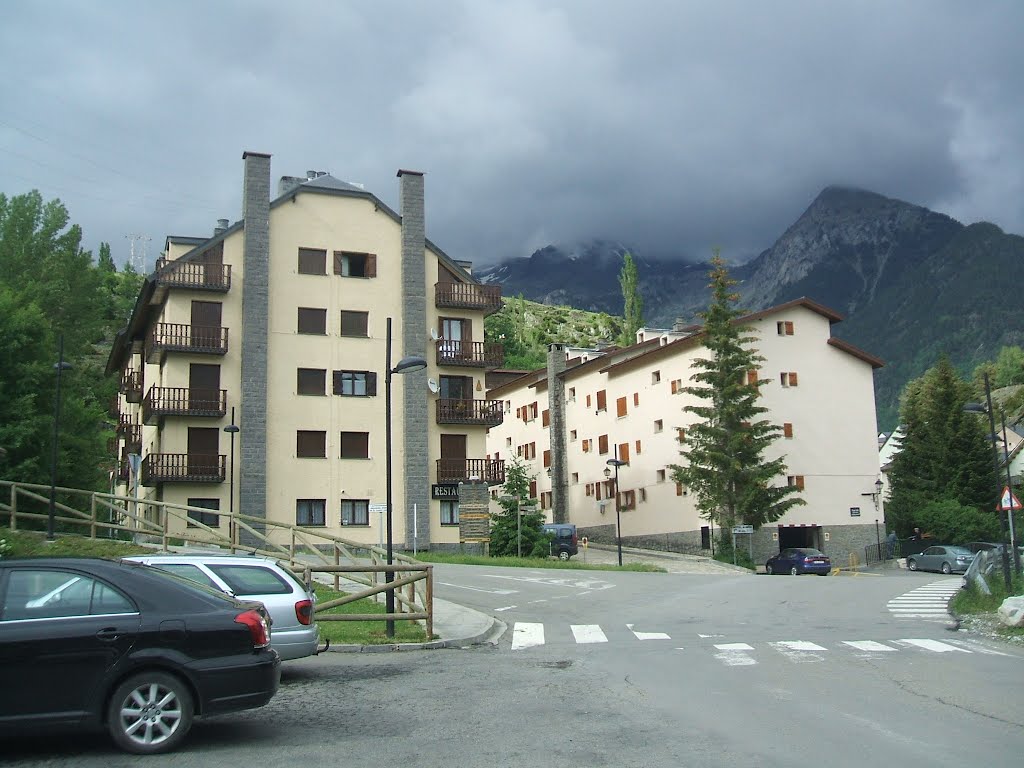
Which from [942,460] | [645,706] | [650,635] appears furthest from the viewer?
[942,460]

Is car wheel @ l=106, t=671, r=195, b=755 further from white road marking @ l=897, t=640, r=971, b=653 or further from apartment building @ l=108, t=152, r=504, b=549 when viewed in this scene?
apartment building @ l=108, t=152, r=504, b=549

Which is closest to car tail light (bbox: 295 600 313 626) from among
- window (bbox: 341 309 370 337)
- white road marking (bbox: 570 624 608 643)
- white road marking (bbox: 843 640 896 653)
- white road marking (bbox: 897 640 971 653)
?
white road marking (bbox: 570 624 608 643)

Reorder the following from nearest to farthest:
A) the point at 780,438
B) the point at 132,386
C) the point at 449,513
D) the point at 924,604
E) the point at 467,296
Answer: the point at 924,604
the point at 449,513
the point at 467,296
the point at 132,386
the point at 780,438

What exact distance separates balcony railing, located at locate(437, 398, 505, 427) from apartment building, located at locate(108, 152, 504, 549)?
68mm

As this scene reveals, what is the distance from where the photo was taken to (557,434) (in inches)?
2793

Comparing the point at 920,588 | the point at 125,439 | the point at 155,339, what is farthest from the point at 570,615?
the point at 125,439

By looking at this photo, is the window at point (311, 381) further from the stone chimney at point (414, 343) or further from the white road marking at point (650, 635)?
the white road marking at point (650, 635)

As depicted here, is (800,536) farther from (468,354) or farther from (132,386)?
(132,386)

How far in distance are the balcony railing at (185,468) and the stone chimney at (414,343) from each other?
27.3ft

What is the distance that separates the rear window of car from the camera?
42.7 feet

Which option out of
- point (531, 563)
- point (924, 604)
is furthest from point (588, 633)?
point (531, 563)

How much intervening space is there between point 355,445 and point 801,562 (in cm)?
2159

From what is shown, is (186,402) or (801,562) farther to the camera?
(801,562)

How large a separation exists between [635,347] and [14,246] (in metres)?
38.4
